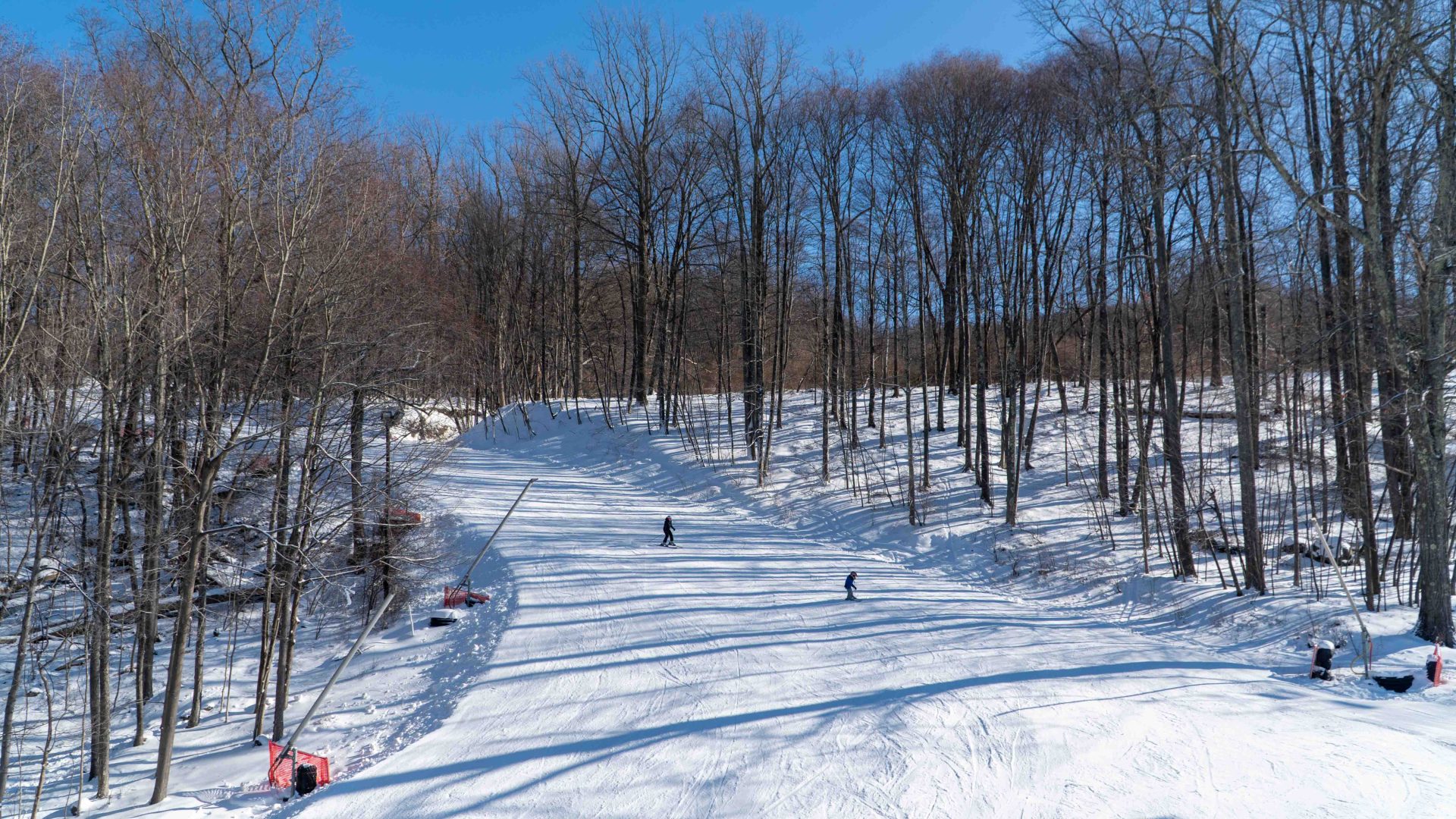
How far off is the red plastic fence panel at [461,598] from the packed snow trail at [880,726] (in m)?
2.18

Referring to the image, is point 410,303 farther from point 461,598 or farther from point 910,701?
point 910,701

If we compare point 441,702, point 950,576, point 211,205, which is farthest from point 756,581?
point 211,205

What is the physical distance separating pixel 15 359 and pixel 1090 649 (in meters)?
18.3

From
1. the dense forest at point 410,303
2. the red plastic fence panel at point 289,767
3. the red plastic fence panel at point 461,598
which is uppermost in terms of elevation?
the dense forest at point 410,303

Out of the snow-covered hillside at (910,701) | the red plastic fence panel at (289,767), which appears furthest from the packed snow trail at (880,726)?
the red plastic fence panel at (289,767)

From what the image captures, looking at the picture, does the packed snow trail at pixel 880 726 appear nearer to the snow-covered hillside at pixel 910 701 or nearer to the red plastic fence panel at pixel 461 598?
the snow-covered hillside at pixel 910 701

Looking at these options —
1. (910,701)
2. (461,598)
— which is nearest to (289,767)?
(461,598)

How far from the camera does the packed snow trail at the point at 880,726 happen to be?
8.33m

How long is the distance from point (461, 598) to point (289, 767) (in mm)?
6477

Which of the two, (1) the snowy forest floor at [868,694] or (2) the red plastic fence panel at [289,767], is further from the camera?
(2) the red plastic fence panel at [289,767]

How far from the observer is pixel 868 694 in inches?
427

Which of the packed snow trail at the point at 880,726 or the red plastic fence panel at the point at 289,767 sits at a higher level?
the packed snow trail at the point at 880,726

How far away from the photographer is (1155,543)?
707 inches

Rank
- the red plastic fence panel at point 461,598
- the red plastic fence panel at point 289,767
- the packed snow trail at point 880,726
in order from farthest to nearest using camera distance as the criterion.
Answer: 1. the red plastic fence panel at point 461,598
2. the red plastic fence panel at point 289,767
3. the packed snow trail at point 880,726
